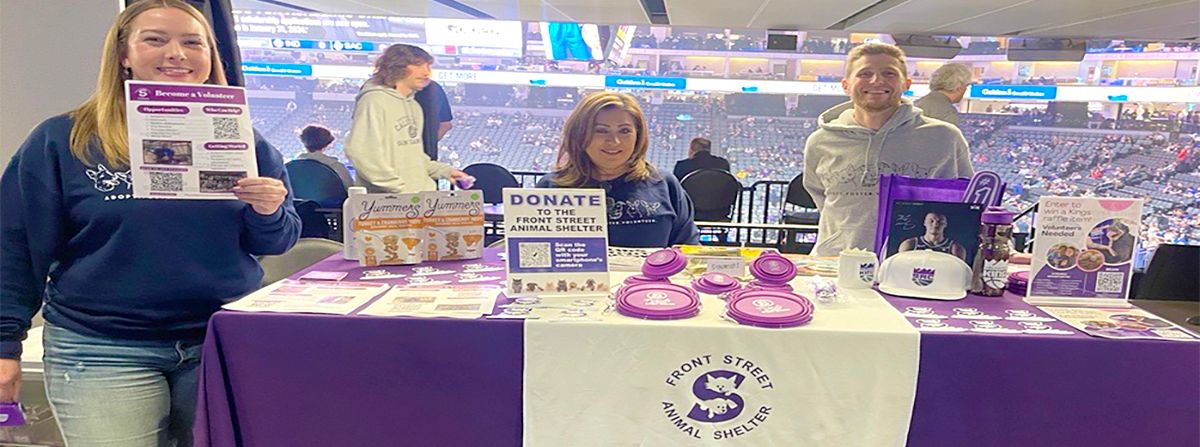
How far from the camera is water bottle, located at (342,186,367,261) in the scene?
1616 millimetres

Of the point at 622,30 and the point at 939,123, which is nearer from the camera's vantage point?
the point at 939,123

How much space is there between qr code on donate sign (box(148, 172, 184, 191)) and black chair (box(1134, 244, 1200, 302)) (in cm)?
324

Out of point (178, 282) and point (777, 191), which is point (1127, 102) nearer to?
point (777, 191)

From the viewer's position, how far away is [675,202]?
7.14 ft

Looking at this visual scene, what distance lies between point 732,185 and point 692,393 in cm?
341

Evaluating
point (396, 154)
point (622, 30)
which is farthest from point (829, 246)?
point (622, 30)

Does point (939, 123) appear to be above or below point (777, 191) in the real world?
above

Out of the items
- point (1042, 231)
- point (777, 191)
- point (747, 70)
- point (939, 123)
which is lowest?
point (777, 191)

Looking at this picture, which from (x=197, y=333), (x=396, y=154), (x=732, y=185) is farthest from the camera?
(x=732, y=185)

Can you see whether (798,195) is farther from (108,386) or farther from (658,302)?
(108,386)

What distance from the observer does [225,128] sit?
1.27 m

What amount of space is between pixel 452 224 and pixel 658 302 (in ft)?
2.16

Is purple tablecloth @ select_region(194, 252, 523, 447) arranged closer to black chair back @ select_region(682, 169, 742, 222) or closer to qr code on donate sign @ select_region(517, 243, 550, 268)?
qr code on donate sign @ select_region(517, 243, 550, 268)

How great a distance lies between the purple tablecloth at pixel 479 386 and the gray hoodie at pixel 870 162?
1.01 m
